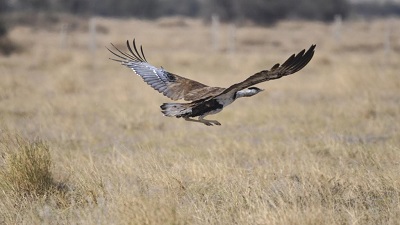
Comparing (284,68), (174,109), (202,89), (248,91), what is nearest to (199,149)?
(202,89)

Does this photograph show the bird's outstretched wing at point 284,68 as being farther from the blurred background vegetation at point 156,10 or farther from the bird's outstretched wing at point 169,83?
the blurred background vegetation at point 156,10

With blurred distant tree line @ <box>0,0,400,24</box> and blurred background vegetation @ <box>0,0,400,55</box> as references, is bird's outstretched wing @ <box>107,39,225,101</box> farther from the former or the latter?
blurred distant tree line @ <box>0,0,400,24</box>

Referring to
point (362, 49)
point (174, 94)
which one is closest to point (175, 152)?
point (174, 94)

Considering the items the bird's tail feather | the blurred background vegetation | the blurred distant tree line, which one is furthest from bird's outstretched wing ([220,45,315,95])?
the blurred distant tree line

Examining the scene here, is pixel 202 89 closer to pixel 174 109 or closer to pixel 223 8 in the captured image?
pixel 174 109

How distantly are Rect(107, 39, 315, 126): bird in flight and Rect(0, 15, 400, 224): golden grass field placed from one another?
21.6 inches

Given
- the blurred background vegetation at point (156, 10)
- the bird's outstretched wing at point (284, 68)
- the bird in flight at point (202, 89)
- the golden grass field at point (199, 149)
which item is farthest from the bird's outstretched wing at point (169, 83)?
the blurred background vegetation at point (156, 10)

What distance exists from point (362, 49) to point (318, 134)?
695 inches

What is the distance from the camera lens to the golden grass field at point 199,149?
17.8 feet

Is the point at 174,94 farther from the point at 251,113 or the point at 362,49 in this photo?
the point at 362,49

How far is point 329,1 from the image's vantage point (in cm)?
4894

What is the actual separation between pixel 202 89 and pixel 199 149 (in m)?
1.81

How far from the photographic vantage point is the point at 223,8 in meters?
45.6

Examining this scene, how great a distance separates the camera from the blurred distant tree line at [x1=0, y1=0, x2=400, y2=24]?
44.1 meters
